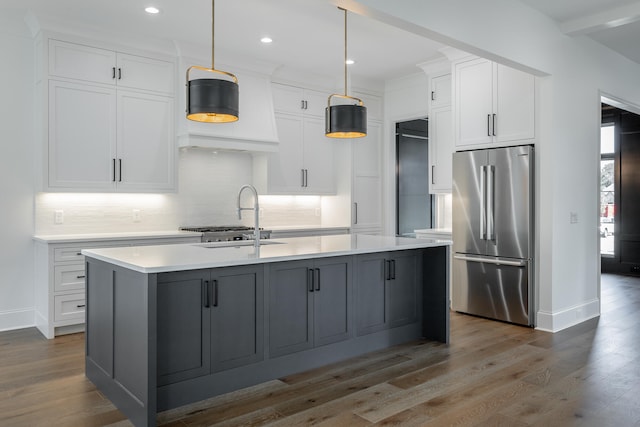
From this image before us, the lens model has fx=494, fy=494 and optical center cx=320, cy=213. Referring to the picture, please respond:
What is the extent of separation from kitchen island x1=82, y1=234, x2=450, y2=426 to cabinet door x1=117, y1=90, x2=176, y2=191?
5.76ft

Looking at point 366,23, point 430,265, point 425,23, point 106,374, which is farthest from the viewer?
point 366,23

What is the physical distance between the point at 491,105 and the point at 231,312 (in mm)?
3486

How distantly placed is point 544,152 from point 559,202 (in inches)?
19.8

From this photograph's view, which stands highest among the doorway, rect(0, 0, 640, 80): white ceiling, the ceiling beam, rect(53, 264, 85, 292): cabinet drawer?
rect(0, 0, 640, 80): white ceiling

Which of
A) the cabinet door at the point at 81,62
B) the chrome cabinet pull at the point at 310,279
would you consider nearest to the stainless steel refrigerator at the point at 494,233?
the chrome cabinet pull at the point at 310,279

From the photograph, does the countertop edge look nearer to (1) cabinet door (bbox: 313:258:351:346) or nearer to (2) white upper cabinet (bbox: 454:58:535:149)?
(1) cabinet door (bbox: 313:258:351:346)

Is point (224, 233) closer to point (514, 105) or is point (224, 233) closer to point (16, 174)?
point (16, 174)

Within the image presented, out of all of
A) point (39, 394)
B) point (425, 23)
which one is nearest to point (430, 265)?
point (425, 23)

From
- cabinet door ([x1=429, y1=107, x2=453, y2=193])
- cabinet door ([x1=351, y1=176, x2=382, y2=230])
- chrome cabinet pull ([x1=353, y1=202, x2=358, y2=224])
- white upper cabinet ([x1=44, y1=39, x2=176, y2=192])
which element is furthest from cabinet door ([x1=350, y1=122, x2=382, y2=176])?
white upper cabinet ([x1=44, y1=39, x2=176, y2=192])

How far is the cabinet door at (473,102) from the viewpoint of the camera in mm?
5055

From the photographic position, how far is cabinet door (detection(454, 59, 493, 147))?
505cm

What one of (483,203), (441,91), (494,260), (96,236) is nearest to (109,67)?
(96,236)

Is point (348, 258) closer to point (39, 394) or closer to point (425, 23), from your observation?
point (425, 23)

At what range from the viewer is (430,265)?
4.21 m
